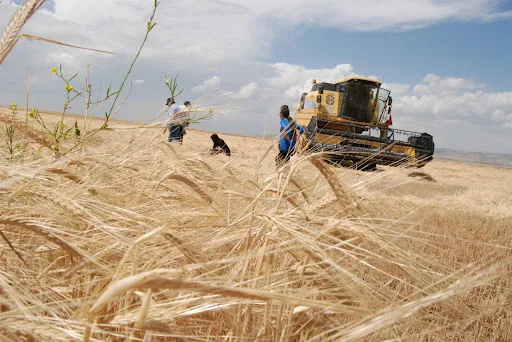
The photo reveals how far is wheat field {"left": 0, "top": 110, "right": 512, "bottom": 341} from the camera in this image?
0.66 m

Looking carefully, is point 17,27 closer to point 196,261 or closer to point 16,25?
point 16,25

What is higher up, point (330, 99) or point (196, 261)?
point (330, 99)

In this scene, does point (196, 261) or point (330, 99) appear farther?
point (330, 99)

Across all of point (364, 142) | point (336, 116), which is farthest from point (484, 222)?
point (336, 116)

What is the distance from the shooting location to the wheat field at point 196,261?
66 cm

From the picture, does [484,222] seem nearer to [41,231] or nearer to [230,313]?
[230,313]

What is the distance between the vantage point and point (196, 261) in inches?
31.5

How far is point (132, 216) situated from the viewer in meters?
1.14

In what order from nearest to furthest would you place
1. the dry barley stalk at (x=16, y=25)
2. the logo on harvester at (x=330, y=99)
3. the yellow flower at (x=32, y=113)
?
the dry barley stalk at (x=16, y=25) → the yellow flower at (x=32, y=113) → the logo on harvester at (x=330, y=99)

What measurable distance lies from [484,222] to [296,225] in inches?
183

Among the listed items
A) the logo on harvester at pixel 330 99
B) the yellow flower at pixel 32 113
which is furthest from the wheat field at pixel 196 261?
the logo on harvester at pixel 330 99

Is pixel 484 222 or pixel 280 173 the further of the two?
pixel 484 222

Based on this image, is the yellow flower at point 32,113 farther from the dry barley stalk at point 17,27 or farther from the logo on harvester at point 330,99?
the logo on harvester at point 330,99

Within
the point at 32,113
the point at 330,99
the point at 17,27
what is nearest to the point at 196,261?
the point at 17,27
